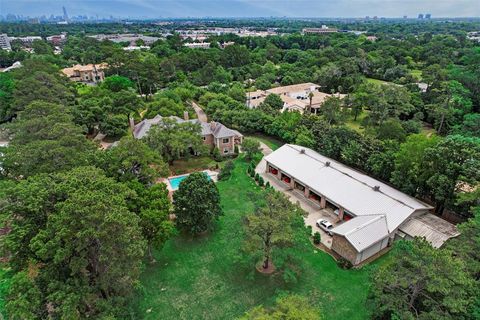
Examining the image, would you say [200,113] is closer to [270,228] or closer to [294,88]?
[294,88]

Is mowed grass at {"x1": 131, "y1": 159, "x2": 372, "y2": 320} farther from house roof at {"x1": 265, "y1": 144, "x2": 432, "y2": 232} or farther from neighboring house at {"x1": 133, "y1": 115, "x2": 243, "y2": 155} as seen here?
neighboring house at {"x1": 133, "y1": 115, "x2": 243, "y2": 155}

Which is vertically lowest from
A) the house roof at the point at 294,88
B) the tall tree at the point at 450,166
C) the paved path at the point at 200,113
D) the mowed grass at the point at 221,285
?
the mowed grass at the point at 221,285

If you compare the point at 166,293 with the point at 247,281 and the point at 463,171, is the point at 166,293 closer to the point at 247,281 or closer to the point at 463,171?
the point at 247,281

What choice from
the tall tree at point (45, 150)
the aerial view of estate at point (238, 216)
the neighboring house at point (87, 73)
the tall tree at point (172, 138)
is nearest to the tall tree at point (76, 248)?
the aerial view of estate at point (238, 216)

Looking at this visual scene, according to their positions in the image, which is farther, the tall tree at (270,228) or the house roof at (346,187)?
the house roof at (346,187)

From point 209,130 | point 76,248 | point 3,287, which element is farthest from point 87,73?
point 76,248

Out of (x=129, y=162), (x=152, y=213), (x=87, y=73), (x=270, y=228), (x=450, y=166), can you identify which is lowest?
(x=87, y=73)

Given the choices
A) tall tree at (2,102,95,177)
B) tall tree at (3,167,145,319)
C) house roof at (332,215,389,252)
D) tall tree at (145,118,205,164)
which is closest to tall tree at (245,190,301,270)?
house roof at (332,215,389,252)

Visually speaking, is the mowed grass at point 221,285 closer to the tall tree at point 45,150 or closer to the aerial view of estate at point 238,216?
the aerial view of estate at point 238,216
